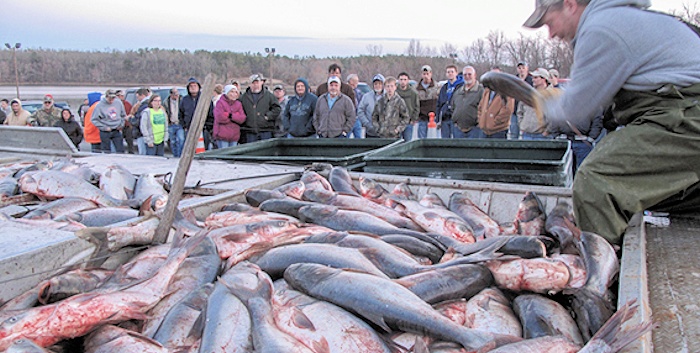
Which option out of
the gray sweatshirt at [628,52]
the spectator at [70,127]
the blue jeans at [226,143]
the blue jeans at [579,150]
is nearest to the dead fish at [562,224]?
the gray sweatshirt at [628,52]

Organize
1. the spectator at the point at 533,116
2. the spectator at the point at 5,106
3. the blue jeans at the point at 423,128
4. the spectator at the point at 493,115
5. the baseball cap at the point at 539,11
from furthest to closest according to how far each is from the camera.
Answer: the spectator at the point at 5,106 < the blue jeans at the point at 423,128 < the spectator at the point at 533,116 < the spectator at the point at 493,115 < the baseball cap at the point at 539,11

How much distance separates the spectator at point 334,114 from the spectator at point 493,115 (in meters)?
2.34

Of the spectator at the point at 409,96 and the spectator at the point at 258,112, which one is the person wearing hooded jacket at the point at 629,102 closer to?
the spectator at the point at 409,96

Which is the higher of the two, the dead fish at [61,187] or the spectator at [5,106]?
the spectator at [5,106]

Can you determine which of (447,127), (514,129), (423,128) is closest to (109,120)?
(423,128)

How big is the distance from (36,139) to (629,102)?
8324mm

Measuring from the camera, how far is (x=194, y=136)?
12.4ft

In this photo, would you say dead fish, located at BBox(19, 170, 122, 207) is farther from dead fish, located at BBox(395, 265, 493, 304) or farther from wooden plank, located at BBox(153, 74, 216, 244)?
dead fish, located at BBox(395, 265, 493, 304)

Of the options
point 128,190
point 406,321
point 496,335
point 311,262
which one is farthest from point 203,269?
point 128,190

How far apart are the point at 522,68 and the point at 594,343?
969 centimetres

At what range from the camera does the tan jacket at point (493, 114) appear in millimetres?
9250

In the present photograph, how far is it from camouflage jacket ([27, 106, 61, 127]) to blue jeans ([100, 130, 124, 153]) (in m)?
1.38

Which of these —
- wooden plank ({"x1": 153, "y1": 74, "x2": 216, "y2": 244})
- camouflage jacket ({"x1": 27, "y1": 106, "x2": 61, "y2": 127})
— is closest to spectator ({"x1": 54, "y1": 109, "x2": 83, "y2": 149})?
camouflage jacket ({"x1": 27, "y1": 106, "x2": 61, "y2": 127})

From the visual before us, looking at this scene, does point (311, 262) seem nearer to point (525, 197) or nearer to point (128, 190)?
point (525, 197)
